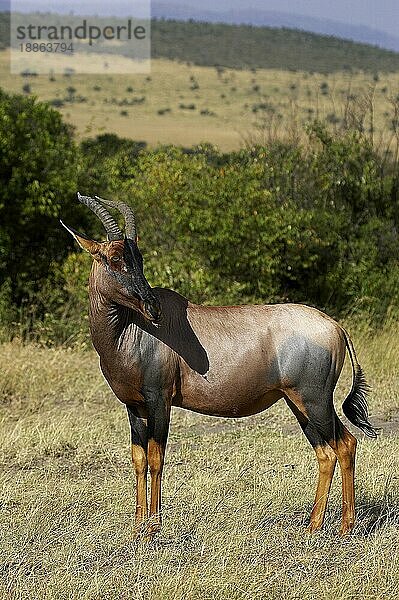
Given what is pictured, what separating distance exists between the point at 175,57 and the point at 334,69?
15728 mm

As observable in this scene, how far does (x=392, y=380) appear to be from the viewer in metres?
11.9

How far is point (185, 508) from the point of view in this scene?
6914 mm

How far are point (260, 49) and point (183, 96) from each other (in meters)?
16.0

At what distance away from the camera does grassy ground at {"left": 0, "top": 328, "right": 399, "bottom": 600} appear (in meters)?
5.45

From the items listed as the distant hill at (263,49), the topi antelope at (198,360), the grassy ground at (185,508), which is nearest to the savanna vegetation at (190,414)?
the grassy ground at (185,508)

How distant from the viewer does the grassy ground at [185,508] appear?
17.9 feet

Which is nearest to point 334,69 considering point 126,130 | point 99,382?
point 126,130

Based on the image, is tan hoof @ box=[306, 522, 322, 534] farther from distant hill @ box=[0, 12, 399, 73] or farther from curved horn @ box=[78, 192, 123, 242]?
distant hill @ box=[0, 12, 399, 73]

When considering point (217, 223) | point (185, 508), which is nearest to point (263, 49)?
point (217, 223)

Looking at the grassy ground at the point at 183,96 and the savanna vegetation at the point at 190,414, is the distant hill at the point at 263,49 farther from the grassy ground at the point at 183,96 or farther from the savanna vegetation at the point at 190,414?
the savanna vegetation at the point at 190,414

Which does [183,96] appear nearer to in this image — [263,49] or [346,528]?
[263,49]

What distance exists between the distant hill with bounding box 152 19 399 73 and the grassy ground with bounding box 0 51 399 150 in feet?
7.72

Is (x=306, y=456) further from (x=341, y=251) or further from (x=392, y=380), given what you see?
(x=341, y=251)

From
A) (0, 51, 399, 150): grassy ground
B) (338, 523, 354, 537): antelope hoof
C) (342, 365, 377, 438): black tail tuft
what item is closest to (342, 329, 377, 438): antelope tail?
(342, 365, 377, 438): black tail tuft
